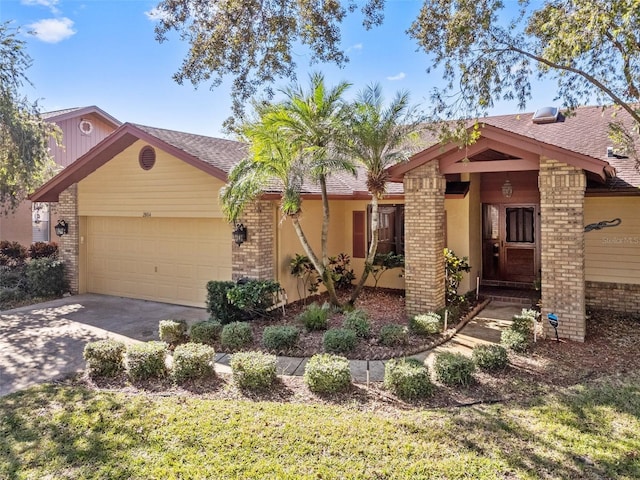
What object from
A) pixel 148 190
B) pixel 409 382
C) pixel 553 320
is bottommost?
pixel 409 382

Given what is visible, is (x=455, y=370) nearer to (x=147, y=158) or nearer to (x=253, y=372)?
(x=253, y=372)

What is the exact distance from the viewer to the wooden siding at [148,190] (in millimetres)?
10703

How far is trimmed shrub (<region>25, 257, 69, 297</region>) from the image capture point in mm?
12695

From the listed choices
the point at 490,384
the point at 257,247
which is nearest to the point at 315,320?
the point at 257,247

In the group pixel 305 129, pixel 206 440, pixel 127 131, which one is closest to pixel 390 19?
pixel 305 129

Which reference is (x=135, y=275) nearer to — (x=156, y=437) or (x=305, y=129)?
(x=305, y=129)

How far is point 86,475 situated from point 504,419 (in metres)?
4.37

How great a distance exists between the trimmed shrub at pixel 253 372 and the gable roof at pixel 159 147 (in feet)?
16.5

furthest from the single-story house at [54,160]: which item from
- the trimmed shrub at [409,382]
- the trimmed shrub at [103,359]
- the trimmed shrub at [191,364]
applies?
the trimmed shrub at [409,382]

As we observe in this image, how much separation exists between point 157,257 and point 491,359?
30.9ft

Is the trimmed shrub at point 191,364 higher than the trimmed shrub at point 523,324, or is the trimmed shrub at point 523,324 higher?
the trimmed shrub at point 523,324

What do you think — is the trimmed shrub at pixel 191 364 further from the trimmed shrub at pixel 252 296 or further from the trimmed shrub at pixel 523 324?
the trimmed shrub at pixel 523 324

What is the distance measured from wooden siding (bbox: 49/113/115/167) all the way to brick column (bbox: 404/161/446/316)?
57.5 feet

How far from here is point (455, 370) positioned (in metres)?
5.73
